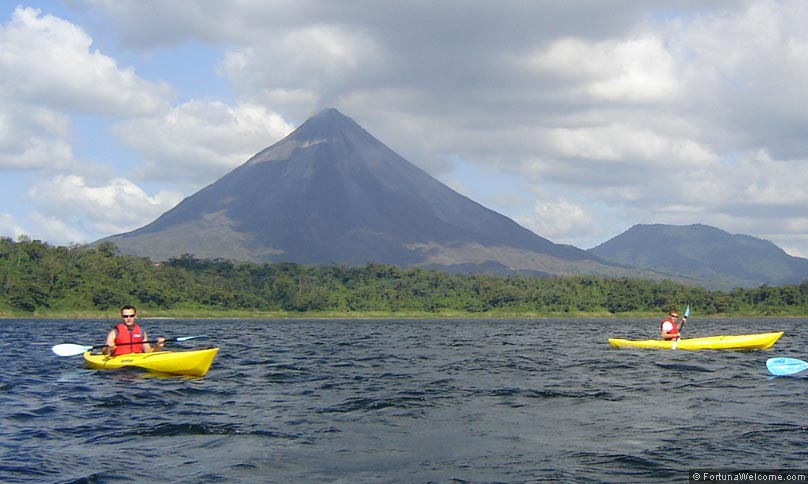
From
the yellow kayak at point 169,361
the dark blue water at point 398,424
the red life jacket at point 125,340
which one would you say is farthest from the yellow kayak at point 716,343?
the red life jacket at point 125,340

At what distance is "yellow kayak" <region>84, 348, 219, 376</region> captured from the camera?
75.6 feet

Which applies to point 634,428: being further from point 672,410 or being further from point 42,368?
point 42,368

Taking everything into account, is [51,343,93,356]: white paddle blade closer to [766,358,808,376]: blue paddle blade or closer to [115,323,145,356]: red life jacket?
[115,323,145,356]: red life jacket

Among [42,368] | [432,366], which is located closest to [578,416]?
[432,366]

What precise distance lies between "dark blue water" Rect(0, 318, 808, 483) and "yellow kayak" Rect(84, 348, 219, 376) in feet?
1.09

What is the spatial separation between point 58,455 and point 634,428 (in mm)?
10659

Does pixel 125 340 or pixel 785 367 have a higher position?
pixel 125 340

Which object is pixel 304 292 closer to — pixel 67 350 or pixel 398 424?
pixel 67 350

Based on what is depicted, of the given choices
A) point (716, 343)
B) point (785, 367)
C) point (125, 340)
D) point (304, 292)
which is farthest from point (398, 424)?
point (304, 292)

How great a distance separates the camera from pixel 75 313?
118m

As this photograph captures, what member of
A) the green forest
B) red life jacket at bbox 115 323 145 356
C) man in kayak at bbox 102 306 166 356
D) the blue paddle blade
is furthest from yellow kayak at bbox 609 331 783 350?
the green forest

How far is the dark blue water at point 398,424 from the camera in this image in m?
12.2

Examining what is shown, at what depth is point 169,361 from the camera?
23031 mm

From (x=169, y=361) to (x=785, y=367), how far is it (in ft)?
63.3
